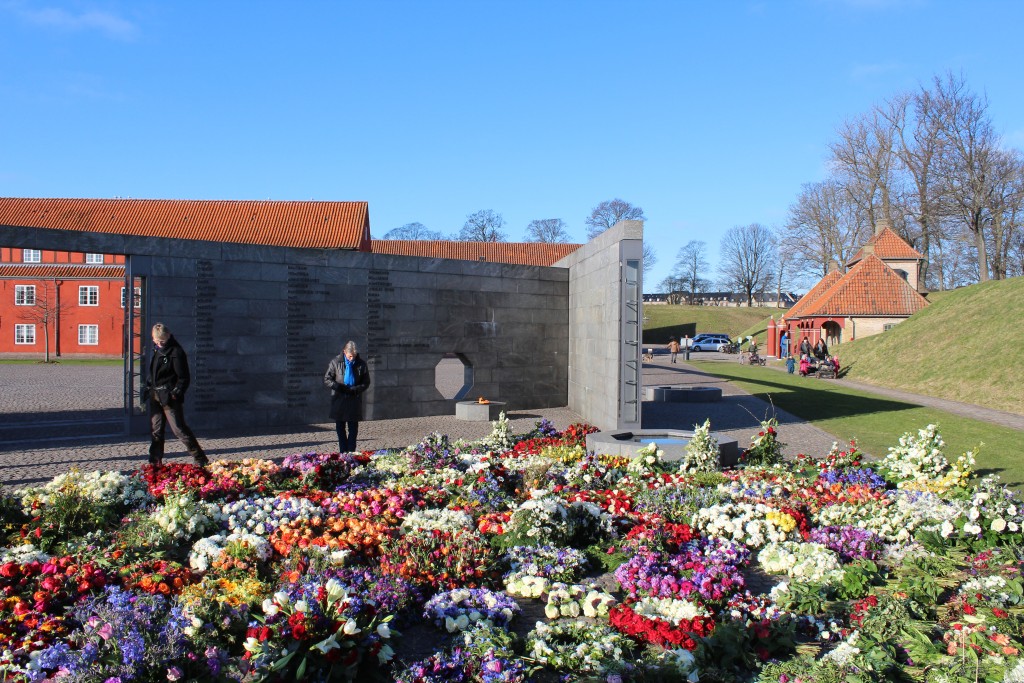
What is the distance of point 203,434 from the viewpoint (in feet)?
44.5

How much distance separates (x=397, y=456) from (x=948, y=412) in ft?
51.2

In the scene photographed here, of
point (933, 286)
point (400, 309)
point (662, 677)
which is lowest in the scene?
point (662, 677)

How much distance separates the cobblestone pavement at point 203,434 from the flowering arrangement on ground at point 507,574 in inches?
127

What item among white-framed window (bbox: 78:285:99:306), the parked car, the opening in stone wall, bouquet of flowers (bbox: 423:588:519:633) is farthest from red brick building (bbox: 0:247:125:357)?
bouquet of flowers (bbox: 423:588:519:633)

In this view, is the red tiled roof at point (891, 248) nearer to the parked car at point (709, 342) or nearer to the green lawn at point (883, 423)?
the parked car at point (709, 342)

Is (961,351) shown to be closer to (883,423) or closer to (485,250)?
(883,423)

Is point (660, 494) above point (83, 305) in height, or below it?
below

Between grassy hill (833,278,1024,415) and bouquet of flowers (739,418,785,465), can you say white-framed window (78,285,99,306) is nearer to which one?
grassy hill (833,278,1024,415)

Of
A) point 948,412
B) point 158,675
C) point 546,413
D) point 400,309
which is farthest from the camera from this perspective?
point 948,412

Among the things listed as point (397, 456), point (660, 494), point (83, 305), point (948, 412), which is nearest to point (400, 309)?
point (397, 456)

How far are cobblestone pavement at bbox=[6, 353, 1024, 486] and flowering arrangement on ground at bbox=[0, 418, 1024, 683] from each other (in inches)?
127

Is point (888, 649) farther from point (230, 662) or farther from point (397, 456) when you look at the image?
point (397, 456)

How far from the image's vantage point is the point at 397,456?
965 cm

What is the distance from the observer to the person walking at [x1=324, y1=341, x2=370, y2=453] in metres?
10.8
